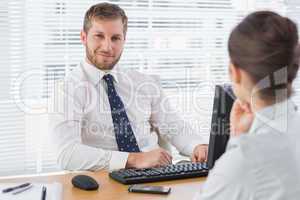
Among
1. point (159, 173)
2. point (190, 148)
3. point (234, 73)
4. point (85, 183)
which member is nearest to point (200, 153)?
point (190, 148)

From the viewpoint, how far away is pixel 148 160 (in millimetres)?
1931

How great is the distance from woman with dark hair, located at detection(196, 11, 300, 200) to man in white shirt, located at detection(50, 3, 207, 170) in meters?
0.99

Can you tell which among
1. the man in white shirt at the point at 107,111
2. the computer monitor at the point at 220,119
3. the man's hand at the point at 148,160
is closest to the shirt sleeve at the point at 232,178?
the computer monitor at the point at 220,119

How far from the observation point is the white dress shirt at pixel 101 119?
2.05 m

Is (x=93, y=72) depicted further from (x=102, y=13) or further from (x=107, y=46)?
(x=102, y=13)

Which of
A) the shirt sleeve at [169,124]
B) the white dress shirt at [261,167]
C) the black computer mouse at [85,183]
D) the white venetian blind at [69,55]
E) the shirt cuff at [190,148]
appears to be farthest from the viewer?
the white venetian blind at [69,55]

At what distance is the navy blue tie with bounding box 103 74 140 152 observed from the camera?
7.55 ft

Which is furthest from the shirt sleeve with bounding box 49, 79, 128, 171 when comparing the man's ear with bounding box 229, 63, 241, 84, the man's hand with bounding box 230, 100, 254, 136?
the man's ear with bounding box 229, 63, 241, 84

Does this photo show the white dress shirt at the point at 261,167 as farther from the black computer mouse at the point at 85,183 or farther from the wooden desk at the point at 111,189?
the black computer mouse at the point at 85,183

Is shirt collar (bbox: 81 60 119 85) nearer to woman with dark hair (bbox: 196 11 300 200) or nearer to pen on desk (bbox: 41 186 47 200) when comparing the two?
pen on desk (bbox: 41 186 47 200)

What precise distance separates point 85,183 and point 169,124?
0.99 metres

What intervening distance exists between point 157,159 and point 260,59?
95cm

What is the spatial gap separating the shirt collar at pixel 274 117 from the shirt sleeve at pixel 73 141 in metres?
0.97

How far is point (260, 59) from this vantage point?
3.55 feet
